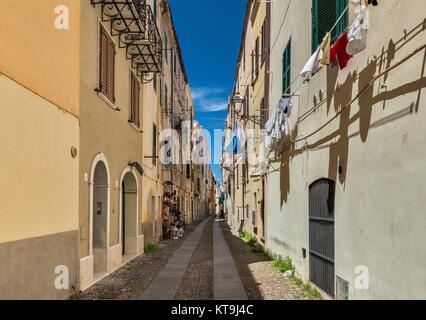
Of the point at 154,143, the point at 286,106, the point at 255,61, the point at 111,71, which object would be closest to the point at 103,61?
the point at 111,71

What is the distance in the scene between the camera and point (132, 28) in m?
10.9

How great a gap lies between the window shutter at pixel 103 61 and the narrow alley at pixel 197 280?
4.74 m

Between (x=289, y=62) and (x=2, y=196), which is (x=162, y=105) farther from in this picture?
(x=2, y=196)

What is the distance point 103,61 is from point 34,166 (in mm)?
4488

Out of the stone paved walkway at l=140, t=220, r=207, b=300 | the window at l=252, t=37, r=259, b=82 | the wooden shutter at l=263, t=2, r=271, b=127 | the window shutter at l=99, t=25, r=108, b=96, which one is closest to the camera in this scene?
the stone paved walkway at l=140, t=220, r=207, b=300

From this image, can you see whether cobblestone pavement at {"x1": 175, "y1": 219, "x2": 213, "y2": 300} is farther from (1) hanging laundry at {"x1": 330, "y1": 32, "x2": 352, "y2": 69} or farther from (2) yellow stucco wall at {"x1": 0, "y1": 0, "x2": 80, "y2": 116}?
(1) hanging laundry at {"x1": 330, "y1": 32, "x2": 352, "y2": 69}

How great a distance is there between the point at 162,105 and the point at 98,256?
1106cm

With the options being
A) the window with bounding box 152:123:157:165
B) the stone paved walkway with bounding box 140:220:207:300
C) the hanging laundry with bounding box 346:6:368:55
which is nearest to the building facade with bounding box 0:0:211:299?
the stone paved walkway with bounding box 140:220:207:300

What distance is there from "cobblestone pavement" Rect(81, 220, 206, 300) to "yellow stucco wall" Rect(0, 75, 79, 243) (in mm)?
1559

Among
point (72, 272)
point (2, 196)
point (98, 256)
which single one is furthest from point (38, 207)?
point (98, 256)

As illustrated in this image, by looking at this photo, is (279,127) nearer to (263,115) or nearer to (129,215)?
(263,115)

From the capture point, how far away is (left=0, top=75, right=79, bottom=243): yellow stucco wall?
5.05m
